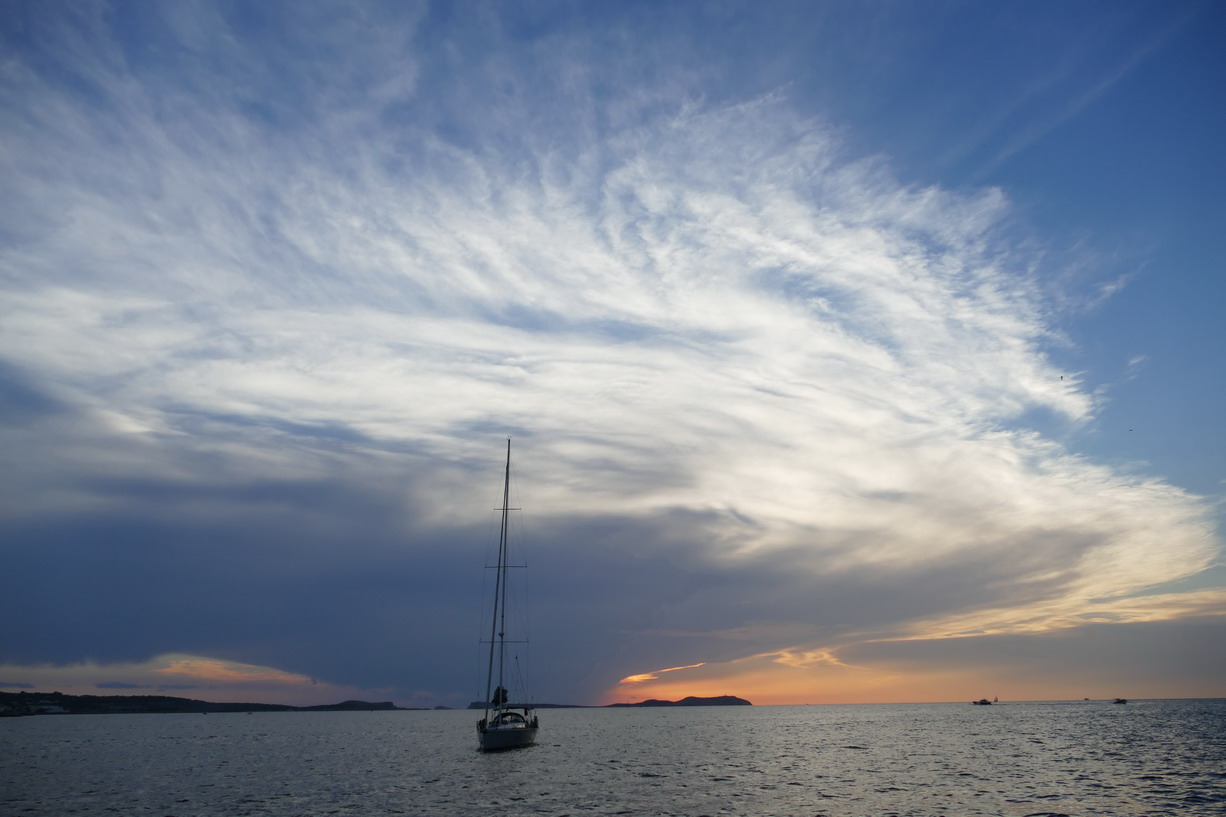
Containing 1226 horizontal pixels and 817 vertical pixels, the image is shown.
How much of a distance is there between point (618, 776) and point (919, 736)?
80.7 m

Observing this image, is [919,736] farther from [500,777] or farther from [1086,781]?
[500,777]

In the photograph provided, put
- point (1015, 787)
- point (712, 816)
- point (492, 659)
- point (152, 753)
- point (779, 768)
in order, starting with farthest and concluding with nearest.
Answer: point (152, 753), point (492, 659), point (779, 768), point (1015, 787), point (712, 816)

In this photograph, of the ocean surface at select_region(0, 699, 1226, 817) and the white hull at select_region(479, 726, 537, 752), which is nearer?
the ocean surface at select_region(0, 699, 1226, 817)

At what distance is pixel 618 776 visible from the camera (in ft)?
240

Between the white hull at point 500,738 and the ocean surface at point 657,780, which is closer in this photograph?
the ocean surface at point 657,780

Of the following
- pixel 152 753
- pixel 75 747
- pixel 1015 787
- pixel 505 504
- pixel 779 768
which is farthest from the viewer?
pixel 75 747

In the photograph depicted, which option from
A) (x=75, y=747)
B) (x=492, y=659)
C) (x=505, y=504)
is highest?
(x=505, y=504)

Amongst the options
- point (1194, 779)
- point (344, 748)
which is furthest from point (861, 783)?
point (344, 748)

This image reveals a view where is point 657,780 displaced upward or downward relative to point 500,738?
downward

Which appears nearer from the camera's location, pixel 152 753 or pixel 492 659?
pixel 492 659

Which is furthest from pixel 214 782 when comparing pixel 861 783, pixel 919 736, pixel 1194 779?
pixel 919 736

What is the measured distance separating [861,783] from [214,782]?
199ft

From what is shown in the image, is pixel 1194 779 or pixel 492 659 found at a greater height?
pixel 492 659

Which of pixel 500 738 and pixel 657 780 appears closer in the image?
pixel 657 780
